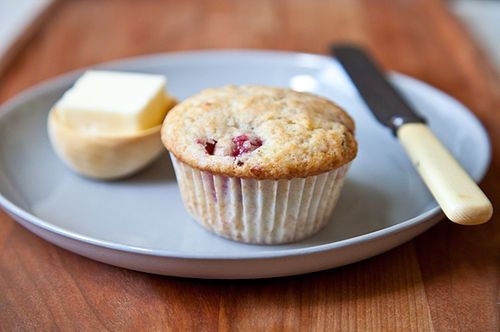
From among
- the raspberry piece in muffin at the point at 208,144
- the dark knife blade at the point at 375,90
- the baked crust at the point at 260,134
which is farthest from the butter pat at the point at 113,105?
the dark knife blade at the point at 375,90

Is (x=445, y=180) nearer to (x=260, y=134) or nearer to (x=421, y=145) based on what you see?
(x=421, y=145)

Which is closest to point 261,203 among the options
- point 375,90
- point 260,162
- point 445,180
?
point 260,162

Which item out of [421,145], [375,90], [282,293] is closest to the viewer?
[282,293]

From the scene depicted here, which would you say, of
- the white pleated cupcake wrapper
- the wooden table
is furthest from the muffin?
the wooden table

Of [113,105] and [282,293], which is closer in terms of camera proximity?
[282,293]

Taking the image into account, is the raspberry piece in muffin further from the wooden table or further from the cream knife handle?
the cream knife handle

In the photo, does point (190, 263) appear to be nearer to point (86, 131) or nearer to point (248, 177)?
point (248, 177)

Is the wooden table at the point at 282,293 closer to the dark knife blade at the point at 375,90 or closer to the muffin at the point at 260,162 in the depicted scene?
the muffin at the point at 260,162
